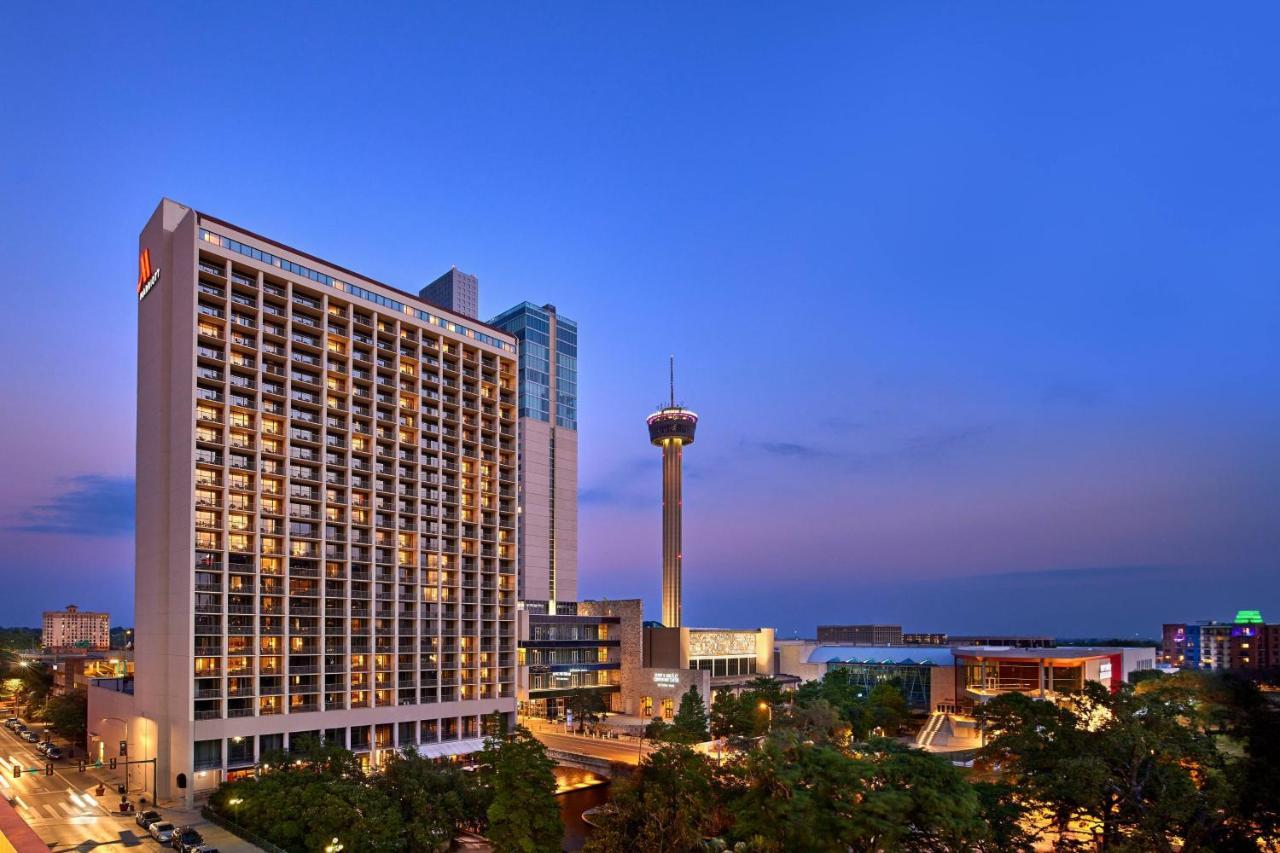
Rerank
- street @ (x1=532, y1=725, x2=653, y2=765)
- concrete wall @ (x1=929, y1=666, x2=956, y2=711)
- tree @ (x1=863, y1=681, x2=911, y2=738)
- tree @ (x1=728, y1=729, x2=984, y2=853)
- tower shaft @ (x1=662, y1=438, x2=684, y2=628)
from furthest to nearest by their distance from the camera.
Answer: tower shaft @ (x1=662, y1=438, x2=684, y2=628) → concrete wall @ (x1=929, y1=666, x2=956, y2=711) → tree @ (x1=863, y1=681, x2=911, y2=738) → street @ (x1=532, y1=725, x2=653, y2=765) → tree @ (x1=728, y1=729, x2=984, y2=853)

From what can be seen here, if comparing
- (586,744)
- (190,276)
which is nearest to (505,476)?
(586,744)

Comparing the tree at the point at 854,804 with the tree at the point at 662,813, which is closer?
the tree at the point at 854,804

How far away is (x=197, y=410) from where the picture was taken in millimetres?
84188

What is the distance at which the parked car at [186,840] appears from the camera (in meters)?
61.3

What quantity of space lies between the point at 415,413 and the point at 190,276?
29.9 m

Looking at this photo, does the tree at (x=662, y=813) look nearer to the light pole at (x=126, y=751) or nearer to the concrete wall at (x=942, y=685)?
the light pole at (x=126, y=751)

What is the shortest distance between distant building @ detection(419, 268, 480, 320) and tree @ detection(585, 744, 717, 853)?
113053 mm

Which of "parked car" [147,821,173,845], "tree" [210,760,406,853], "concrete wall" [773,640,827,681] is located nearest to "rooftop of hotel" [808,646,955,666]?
"concrete wall" [773,640,827,681]

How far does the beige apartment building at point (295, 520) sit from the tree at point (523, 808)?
3598 cm

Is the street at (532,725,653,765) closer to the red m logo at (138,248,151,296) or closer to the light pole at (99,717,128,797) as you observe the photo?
the light pole at (99,717,128,797)

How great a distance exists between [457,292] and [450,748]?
8889 centimetres

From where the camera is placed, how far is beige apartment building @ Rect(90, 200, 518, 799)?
272 ft

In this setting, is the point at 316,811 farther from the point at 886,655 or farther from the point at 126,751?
the point at 886,655

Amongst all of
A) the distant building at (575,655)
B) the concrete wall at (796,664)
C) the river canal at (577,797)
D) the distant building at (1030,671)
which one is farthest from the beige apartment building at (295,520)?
the distant building at (1030,671)
